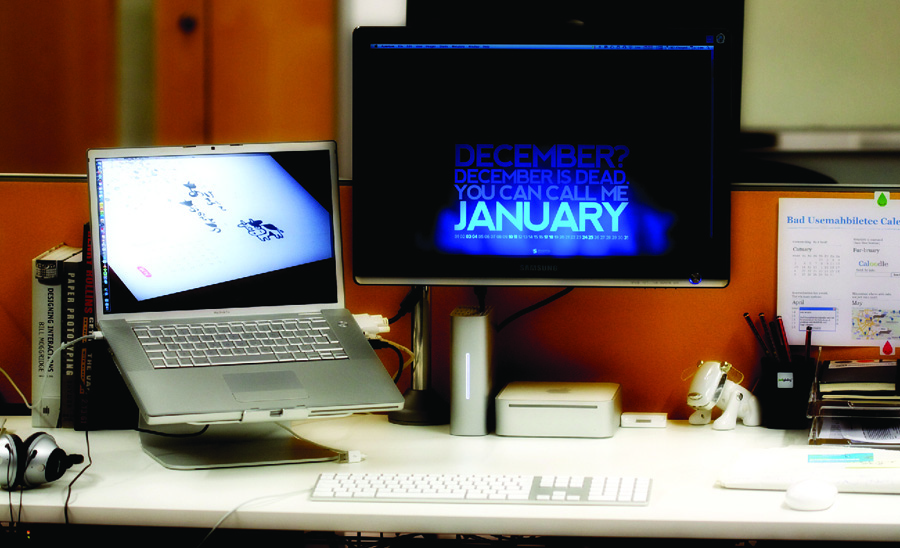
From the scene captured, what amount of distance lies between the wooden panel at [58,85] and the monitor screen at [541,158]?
6.24ft

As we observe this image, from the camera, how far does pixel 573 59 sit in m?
1.27

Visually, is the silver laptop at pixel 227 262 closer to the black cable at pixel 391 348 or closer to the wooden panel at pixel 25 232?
the black cable at pixel 391 348

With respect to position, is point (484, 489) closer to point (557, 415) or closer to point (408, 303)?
point (557, 415)

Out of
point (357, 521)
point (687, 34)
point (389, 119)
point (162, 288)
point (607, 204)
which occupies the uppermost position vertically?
point (687, 34)

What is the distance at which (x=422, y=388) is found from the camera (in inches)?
55.0

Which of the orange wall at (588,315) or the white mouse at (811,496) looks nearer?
the white mouse at (811,496)

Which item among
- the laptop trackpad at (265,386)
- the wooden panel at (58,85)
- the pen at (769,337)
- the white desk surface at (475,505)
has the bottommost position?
the white desk surface at (475,505)

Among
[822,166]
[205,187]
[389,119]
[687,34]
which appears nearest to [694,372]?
[687,34]

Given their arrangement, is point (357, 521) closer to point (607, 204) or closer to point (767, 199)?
point (607, 204)

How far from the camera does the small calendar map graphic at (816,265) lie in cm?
137

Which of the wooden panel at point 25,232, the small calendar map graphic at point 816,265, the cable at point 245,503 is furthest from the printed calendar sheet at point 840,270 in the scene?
the wooden panel at point 25,232

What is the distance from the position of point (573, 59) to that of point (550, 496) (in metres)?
0.65

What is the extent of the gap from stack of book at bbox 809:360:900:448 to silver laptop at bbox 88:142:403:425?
0.63 m

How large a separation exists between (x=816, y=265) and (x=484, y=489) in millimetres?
733
